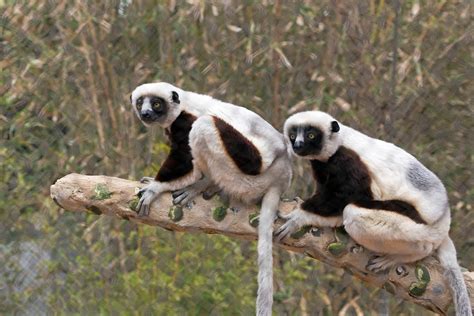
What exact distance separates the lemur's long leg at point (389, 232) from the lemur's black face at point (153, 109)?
39.8 inches

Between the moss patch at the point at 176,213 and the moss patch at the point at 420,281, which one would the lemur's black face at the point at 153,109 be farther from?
the moss patch at the point at 420,281

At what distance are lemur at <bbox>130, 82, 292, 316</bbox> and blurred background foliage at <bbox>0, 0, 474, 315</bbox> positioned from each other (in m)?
1.29

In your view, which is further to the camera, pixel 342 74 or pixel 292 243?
pixel 342 74

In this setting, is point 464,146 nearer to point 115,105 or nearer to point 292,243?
point 292,243

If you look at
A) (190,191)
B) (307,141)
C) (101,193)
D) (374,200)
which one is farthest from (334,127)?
(101,193)

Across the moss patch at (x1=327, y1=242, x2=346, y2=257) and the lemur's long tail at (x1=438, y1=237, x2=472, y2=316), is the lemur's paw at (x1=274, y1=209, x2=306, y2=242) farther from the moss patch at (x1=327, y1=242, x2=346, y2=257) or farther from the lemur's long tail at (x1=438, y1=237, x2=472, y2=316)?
the lemur's long tail at (x1=438, y1=237, x2=472, y2=316)

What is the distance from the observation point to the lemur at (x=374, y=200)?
3299 millimetres

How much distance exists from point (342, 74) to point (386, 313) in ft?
4.84

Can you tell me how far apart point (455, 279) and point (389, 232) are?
35cm

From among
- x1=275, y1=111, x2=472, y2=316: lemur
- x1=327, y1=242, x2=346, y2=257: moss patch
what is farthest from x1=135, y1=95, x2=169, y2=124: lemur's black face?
x1=327, y1=242, x2=346, y2=257: moss patch

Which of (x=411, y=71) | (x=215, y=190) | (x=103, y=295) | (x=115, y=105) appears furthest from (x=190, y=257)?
(x=411, y=71)

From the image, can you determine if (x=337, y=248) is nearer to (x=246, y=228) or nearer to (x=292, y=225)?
(x=292, y=225)

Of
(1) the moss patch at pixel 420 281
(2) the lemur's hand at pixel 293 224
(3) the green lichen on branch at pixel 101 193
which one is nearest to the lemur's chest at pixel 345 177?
(2) the lemur's hand at pixel 293 224

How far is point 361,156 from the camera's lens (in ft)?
11.3
